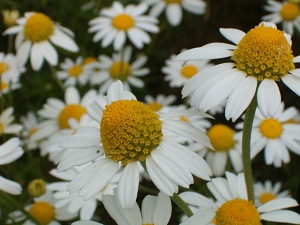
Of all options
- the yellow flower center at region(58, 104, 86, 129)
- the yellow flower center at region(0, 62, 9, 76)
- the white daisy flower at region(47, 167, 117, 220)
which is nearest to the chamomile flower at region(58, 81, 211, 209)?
the white daisy flower at region(47, 167, 117, 220)

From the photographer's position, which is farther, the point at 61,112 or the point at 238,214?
the point at 61,112

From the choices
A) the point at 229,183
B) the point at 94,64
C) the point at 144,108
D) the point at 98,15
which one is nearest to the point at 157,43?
the point at 98,15

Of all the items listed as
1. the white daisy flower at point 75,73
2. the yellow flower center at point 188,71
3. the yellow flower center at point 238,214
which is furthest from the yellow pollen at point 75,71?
the yellow flower center at point 238,214

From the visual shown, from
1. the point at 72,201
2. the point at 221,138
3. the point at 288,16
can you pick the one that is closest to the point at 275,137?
the point at 221,138

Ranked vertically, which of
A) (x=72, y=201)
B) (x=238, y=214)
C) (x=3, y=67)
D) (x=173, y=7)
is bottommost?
(x=72, y=201)

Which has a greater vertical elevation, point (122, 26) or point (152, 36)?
point (122, 26)

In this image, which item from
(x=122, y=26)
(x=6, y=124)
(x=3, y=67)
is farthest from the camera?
(x=122, y=26)

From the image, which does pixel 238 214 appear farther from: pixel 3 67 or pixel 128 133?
pixel 3 67
